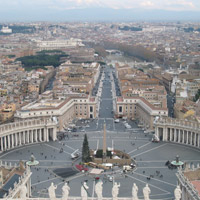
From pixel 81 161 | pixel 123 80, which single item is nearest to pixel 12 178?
pixel 81 161

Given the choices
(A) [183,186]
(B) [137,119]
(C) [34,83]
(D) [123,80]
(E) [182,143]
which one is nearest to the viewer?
(A) [183,186]

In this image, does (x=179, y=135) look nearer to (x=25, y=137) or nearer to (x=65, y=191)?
(x=25, y=137)

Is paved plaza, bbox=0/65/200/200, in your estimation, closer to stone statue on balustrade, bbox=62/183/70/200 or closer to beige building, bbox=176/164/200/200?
beige building, bbox=176/164/200/200

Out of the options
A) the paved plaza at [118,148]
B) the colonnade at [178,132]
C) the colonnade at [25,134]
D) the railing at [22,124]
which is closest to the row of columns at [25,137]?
the colonnade at [25,134]

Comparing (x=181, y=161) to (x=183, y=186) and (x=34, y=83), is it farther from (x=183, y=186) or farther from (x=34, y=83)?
(x=34, y=83)

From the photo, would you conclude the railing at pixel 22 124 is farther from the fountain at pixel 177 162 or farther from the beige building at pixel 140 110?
the fountain at pixel 177 162

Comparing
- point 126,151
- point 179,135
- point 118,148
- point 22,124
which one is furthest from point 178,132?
point 22,124
